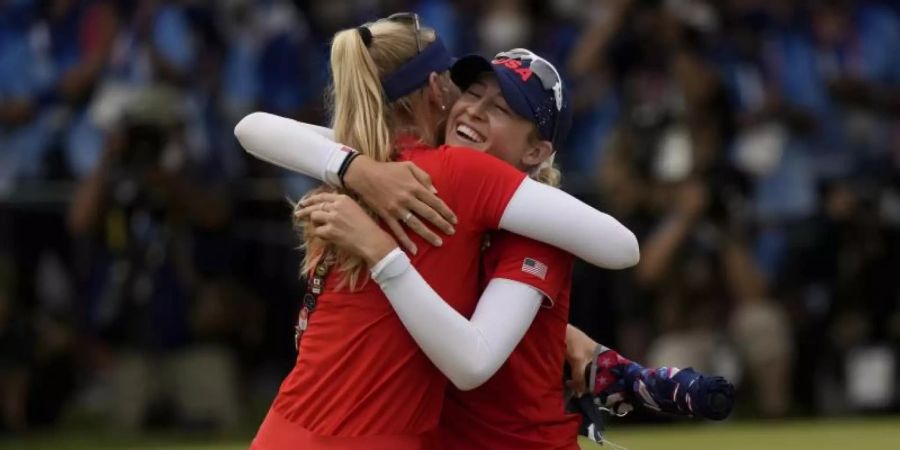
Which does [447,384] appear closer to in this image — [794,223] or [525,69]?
[525,69]

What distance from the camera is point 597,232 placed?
11.6 feet

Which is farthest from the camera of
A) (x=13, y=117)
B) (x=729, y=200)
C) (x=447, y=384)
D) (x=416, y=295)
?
(x=13, y=117)

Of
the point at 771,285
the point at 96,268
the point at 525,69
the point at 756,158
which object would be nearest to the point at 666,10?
the point at 756,158

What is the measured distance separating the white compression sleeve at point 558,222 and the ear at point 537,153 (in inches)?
12.4

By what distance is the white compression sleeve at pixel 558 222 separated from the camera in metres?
3.52

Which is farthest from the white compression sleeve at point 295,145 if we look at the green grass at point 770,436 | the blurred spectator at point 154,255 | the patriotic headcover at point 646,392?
the blurred spectator at point 154,255

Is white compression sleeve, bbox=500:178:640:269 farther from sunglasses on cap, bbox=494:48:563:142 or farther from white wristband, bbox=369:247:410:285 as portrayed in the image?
sunglasses on cap, bbox=494:48:563:142

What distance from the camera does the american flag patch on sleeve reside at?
3.56 m

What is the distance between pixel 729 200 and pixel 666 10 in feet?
4.72

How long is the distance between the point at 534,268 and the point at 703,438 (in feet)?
16.7

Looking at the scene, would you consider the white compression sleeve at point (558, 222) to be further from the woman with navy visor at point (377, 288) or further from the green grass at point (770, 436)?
the green grass at point (770, 436)

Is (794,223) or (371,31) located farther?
(794,223)

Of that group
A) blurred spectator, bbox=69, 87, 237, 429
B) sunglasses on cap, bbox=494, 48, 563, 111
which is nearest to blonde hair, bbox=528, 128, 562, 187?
sunglasses on cap, bbox=494, 48, 563, 111

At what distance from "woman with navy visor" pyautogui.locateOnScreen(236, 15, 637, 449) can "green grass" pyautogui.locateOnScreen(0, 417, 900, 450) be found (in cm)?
423
